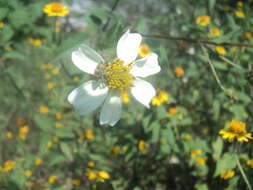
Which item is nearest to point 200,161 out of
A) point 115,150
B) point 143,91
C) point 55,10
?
point 115,150

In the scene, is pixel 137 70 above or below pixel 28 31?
above

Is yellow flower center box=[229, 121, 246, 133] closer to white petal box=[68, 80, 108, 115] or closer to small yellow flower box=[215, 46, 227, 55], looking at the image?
small yellow flower box=[215, 46, 227, 55]

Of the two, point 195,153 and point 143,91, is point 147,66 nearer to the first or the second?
point 143,91

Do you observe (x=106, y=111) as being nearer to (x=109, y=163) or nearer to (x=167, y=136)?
(x=167, y=136)

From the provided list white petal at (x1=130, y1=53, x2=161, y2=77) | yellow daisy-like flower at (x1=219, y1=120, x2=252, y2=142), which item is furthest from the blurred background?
white petal at (x1=130, y1=53, x2=161, y2=77)

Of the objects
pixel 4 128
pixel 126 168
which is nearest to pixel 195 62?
pixel 126 168

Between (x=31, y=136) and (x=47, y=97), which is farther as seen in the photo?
(x=47, y=97)
